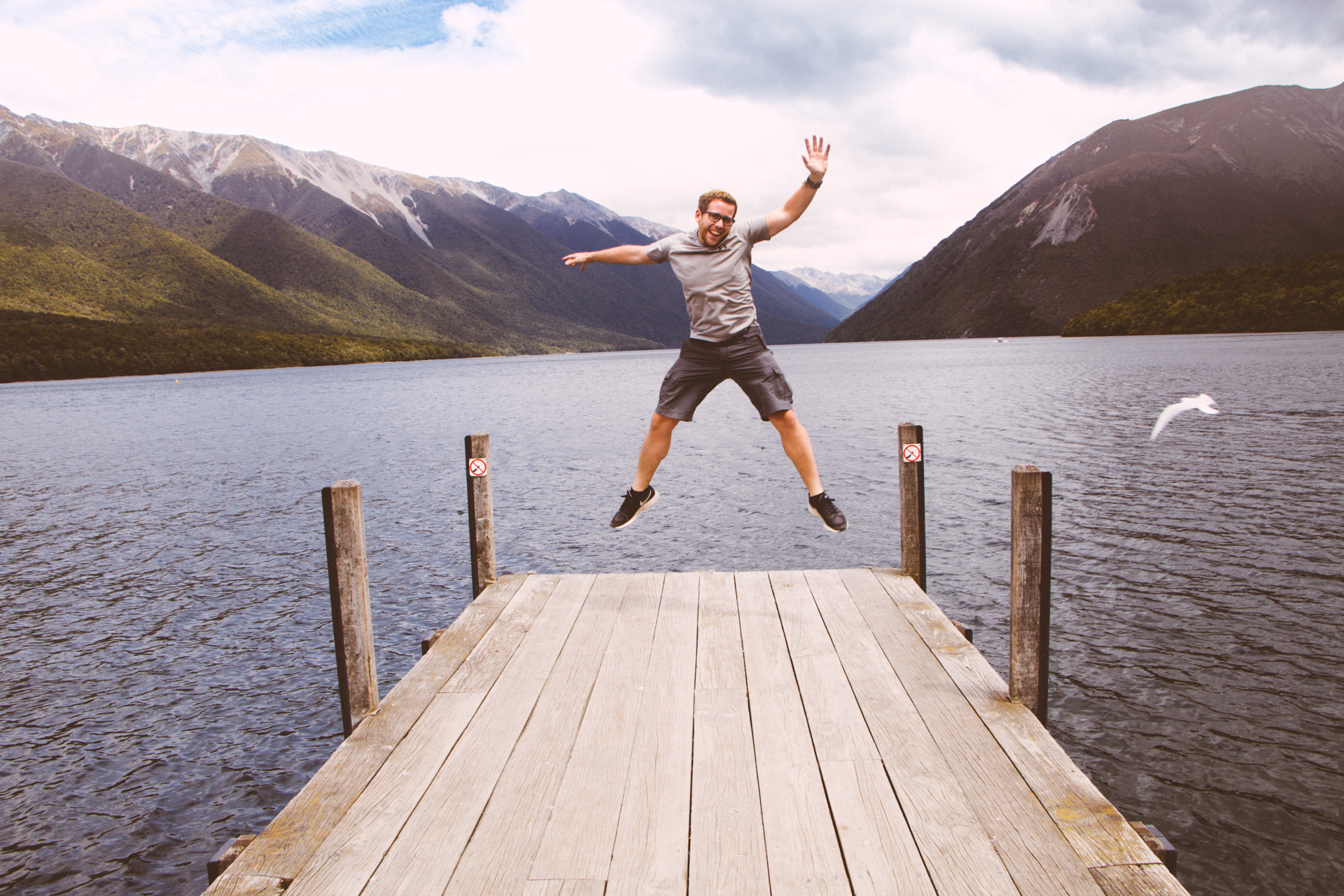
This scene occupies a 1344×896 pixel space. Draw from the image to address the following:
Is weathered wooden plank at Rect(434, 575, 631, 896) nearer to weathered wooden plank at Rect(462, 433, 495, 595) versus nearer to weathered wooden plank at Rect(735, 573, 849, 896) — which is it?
weathered wooden plank at Rect(735, 573, 849, 896)

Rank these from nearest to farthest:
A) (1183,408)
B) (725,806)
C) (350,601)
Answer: (725,806) < (350,601) < (1183,408)

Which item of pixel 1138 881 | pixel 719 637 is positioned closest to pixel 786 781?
pixel 1138 881

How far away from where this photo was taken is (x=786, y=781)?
3.86m

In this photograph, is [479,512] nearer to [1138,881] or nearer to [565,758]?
[565,758]

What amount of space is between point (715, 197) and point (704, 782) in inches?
169

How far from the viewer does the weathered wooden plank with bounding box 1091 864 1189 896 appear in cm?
300

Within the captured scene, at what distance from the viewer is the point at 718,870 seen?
319 cm

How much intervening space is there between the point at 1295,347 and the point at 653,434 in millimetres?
83180

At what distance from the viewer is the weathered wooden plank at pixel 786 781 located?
316 cm

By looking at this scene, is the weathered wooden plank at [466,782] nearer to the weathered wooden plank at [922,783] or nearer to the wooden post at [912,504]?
the weathered wooden plank at [922,783]

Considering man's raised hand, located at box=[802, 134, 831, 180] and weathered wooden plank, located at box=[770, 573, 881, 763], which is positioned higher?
man's raised hand, located at box=[802, 134, 831, 180]

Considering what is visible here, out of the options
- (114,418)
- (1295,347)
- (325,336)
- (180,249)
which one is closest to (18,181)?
(180,249)

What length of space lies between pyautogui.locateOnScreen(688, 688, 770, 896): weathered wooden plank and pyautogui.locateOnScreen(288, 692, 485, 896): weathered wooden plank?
129 cm

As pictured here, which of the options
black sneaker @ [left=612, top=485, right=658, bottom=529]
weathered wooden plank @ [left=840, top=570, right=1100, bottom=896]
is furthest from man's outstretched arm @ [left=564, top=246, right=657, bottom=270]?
weathered wooden plank @ [left=840, top=570, right=1100, bottom=896]
